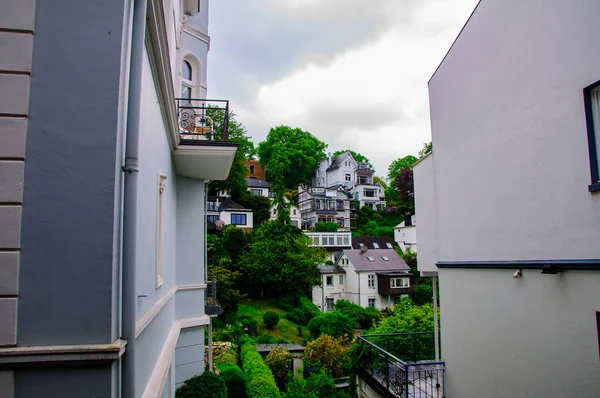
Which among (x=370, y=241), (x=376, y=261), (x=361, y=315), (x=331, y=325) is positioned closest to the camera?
(x=331, y=325)

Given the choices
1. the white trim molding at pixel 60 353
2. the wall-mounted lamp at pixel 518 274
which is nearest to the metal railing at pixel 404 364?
the wall-mounted lamp at pixel 518 274

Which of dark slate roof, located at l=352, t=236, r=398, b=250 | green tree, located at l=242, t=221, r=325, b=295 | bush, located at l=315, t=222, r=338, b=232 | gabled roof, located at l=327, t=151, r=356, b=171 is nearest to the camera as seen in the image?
green tree, located at l=242, t=221, r=325, b=295

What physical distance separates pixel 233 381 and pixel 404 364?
29.8 ft

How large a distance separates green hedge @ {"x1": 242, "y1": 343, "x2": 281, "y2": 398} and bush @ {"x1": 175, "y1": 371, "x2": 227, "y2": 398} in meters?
6.75

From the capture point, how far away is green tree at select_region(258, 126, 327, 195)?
7112 cm

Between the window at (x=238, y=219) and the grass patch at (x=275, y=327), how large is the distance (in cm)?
1070

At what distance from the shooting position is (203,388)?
8.21 meters

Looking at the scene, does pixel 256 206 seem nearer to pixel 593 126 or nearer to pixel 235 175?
pixel 235 175

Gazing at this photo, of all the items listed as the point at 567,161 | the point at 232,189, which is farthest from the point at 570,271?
the point at 232,189

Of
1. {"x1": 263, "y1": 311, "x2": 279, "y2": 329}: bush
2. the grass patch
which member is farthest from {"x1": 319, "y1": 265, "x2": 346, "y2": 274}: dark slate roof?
{"x1": 263, "y1": 311, "x2": 279, "y2": 329}: bush

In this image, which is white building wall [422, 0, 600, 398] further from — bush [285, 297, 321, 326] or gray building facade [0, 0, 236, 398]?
bush [285, 297, 321, 326]

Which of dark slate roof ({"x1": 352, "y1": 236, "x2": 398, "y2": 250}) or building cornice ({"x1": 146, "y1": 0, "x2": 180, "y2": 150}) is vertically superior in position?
building cornice ({"x1": 146, "y1": 0, "x2": 180, "y2": 150})

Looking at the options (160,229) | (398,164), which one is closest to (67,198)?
(160,229)

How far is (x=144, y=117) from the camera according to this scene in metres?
3.70
